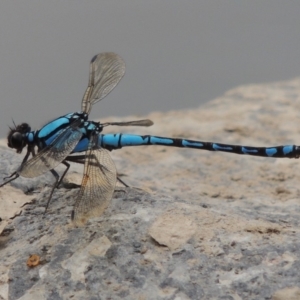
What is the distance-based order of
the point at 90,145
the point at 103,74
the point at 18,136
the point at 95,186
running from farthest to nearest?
1. the point at 103,74
2. the point at 18,136
3. the point at 90,145
4. the point at 95,186

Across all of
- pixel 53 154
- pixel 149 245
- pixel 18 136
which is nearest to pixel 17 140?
pixel 18 136

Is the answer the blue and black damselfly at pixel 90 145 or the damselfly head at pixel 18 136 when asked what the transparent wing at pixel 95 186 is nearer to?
the blue and black damselfly at pixel 90 145

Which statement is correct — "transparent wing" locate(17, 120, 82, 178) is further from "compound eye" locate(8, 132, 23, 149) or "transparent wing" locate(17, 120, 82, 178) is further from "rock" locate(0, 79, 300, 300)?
"compound eye" locate(8, 132, 23, 149)

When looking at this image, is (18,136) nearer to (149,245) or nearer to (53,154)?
(53,154)

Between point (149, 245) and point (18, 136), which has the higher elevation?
point (18, 136)

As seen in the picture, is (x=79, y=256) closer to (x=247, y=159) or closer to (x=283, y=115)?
(x=247, y=159)
